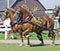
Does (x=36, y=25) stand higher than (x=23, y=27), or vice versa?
(x=36, y=25)

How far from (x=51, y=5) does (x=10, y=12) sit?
40.5m

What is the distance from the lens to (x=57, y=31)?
67.2 feet

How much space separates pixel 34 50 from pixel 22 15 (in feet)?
8.55

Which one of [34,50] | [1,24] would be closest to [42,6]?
[1,24]

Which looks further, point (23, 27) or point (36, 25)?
point (36, 25)

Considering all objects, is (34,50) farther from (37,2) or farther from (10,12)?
(37,2)

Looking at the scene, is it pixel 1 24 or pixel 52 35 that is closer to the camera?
pixel 52 35

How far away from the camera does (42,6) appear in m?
58.7

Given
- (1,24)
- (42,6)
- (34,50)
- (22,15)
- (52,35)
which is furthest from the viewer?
(42,6)

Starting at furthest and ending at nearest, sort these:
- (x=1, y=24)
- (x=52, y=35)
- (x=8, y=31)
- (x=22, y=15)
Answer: (x=1, y=24)
(x=8, y=31)
(x=52, y=35)
(x=22, y=15)

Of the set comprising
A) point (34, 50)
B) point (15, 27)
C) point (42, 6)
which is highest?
point (42, 6)

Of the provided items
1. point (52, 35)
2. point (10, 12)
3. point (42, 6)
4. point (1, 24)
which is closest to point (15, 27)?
point (10, 12)

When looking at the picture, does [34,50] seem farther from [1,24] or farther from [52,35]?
[1,24]

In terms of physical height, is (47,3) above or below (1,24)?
above
